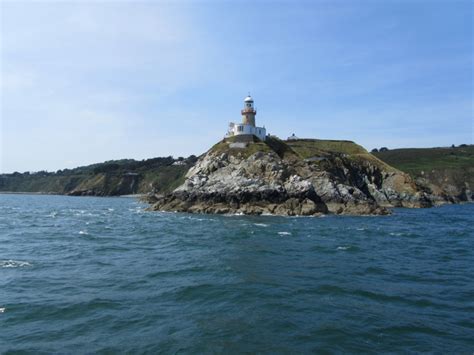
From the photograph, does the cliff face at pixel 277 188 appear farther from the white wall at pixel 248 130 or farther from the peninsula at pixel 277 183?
the white wall at pixel 248 130

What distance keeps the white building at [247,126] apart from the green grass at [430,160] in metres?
79.7

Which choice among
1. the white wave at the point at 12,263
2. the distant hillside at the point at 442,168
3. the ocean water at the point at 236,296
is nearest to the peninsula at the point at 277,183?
the ocean water at the point at 236,296

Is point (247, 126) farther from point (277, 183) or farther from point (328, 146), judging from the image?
point (328, 146)

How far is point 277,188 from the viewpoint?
236 ft

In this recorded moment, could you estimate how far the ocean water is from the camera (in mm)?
14672

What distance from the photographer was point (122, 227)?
2009 inches

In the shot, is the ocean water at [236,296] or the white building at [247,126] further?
the white building at [247,126]

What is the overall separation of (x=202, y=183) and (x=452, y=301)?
205 feet

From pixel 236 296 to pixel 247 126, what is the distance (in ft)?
270

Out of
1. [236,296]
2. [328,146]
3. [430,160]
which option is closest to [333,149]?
[328,146]

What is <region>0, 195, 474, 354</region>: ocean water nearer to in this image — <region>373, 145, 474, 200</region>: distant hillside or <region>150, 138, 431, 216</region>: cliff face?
<region>150, 138, 431, 216</region>: cliff face

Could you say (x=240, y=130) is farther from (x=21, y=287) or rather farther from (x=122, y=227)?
(x=21, y=287)

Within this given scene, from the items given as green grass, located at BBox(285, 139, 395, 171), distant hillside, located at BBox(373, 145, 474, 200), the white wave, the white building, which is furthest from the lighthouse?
the white wave

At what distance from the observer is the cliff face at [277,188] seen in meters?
70.8
